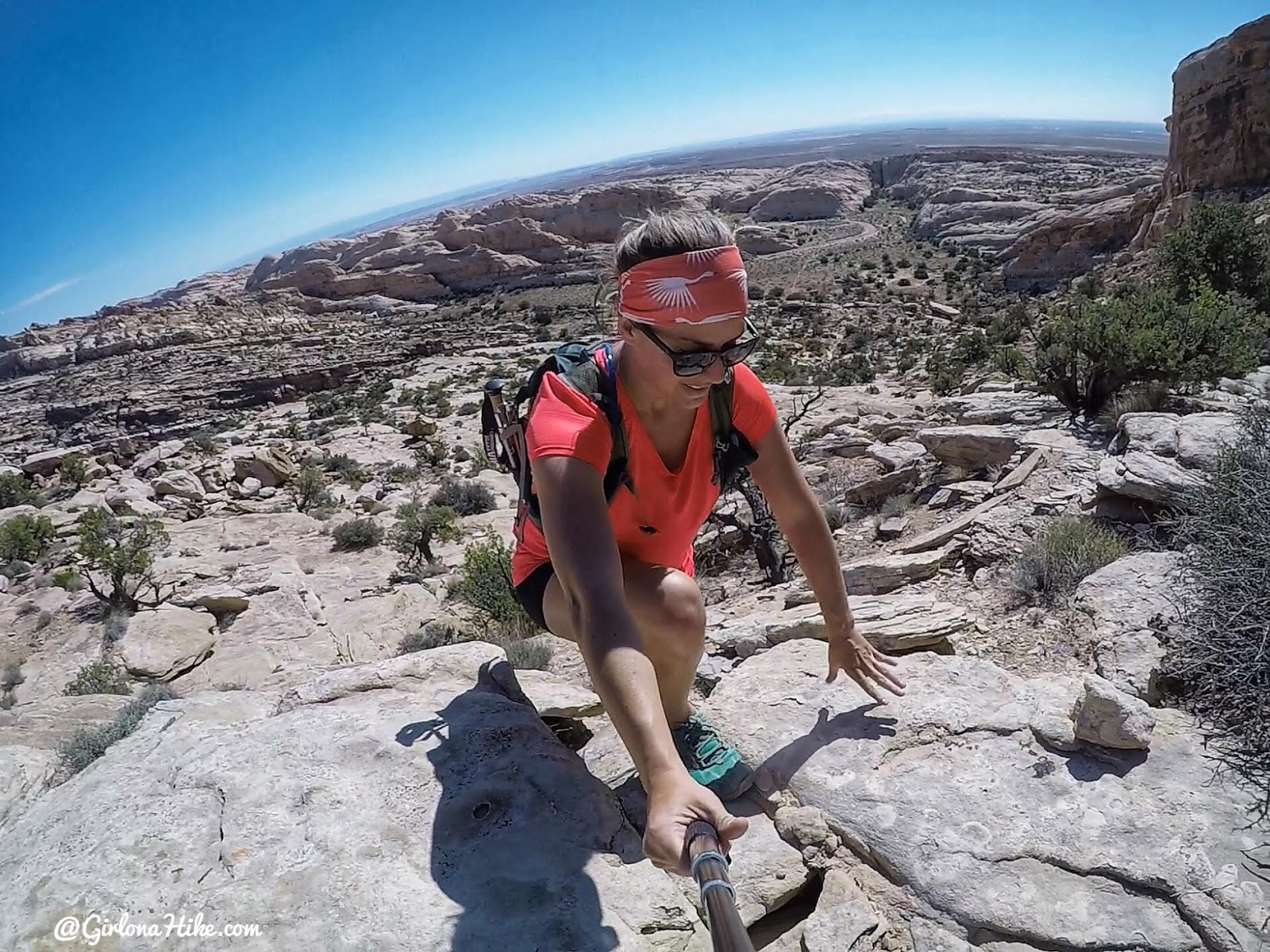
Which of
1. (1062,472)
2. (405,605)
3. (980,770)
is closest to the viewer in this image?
(980,770)

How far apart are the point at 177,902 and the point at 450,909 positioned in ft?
1.95

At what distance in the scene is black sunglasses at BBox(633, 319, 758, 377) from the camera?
69.7 inches

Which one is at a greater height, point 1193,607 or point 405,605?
point 1193,607

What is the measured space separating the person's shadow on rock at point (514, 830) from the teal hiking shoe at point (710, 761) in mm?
259

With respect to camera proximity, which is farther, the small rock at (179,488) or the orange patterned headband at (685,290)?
the small rock at (179,488)

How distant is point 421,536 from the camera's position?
9336 millimetres

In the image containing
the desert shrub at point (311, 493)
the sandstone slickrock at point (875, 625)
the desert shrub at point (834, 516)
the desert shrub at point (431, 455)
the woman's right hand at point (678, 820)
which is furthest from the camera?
the desert shrub at point (431, 455)

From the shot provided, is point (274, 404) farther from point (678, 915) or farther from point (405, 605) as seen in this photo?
point (678, 915)

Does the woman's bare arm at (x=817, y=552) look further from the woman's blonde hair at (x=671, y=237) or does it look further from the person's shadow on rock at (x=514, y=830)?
the person's shadow on rock at (x=514, y=830)

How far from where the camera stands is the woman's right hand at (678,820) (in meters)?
1.26

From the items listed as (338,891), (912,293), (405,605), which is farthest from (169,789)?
(912,293)

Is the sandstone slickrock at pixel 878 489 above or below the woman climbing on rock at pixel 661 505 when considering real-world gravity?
below

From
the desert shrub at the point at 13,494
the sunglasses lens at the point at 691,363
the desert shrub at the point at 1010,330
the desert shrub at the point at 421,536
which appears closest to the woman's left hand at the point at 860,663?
the sunglasses lens at the point at 691,363

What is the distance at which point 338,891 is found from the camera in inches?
64.2
